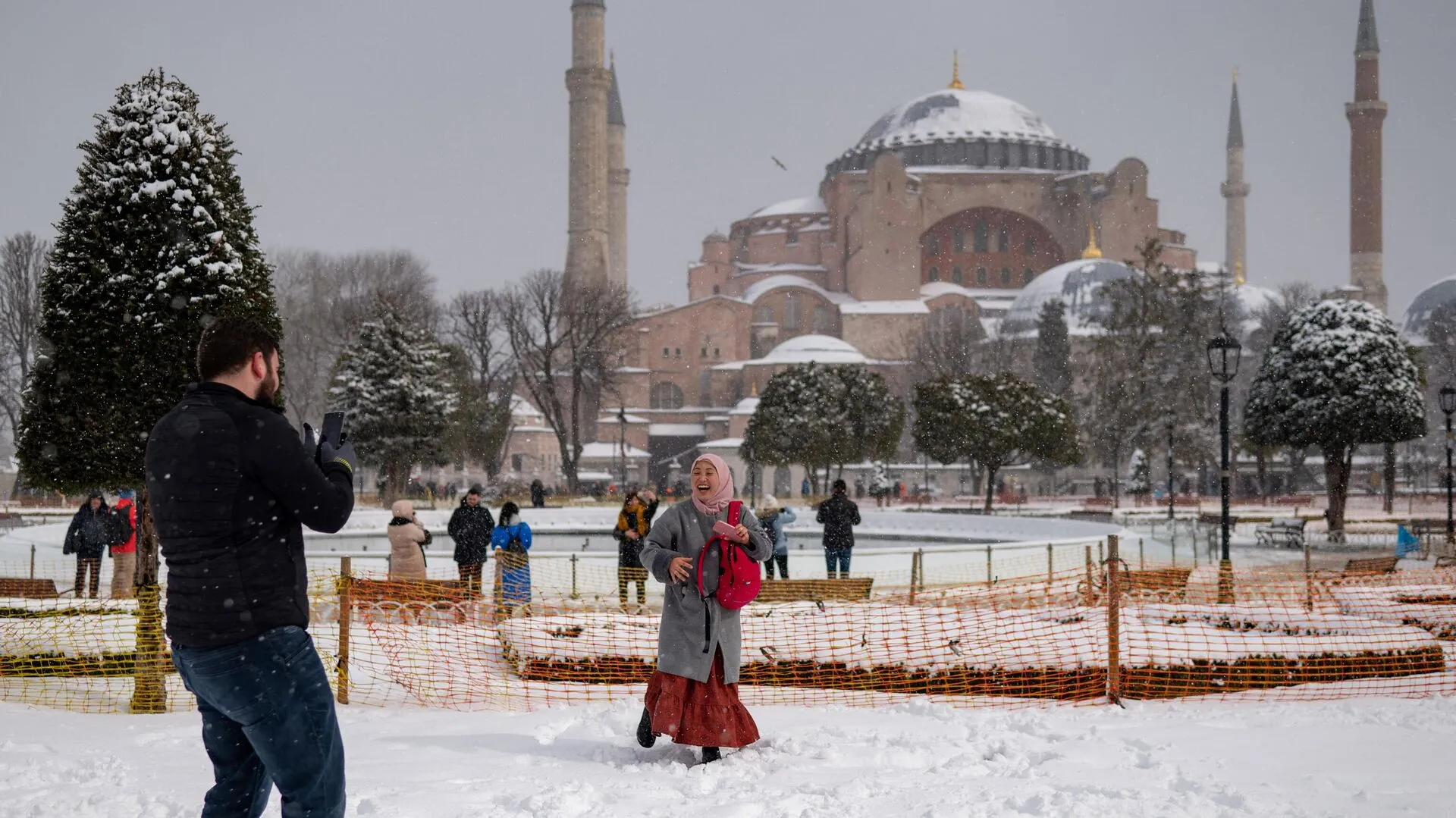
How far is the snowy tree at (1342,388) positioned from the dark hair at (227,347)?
2040 cm

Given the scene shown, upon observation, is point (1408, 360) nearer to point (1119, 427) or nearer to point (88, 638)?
point (1119, 427)

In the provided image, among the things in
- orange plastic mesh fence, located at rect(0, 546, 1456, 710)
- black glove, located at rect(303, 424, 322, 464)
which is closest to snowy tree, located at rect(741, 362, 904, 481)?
orange plastic mesh fence, located at rect(0, 546, 1456, 710)

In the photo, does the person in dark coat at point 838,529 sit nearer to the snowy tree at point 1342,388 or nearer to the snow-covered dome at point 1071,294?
the snowy tree at point 1342,388

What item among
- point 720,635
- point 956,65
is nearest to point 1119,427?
point 720,635

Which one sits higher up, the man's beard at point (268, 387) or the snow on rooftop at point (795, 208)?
the snow on rooftop at point (795, 208)

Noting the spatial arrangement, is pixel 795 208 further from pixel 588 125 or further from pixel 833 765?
pixel 833 765

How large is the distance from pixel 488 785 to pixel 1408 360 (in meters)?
20.9

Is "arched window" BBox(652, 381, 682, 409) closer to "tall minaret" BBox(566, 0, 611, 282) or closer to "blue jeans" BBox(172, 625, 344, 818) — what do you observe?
"tall minaret" BBox(566, 0, 611, 282)

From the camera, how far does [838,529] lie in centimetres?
1194

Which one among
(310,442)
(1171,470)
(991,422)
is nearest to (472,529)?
(310,442)

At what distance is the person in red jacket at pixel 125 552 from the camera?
1108 centimetres

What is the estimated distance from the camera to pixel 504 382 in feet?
139

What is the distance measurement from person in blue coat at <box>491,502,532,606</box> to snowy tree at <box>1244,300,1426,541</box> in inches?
595

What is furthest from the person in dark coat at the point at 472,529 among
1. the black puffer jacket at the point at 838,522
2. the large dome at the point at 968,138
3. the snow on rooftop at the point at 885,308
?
the large dome at the point at 968,138
